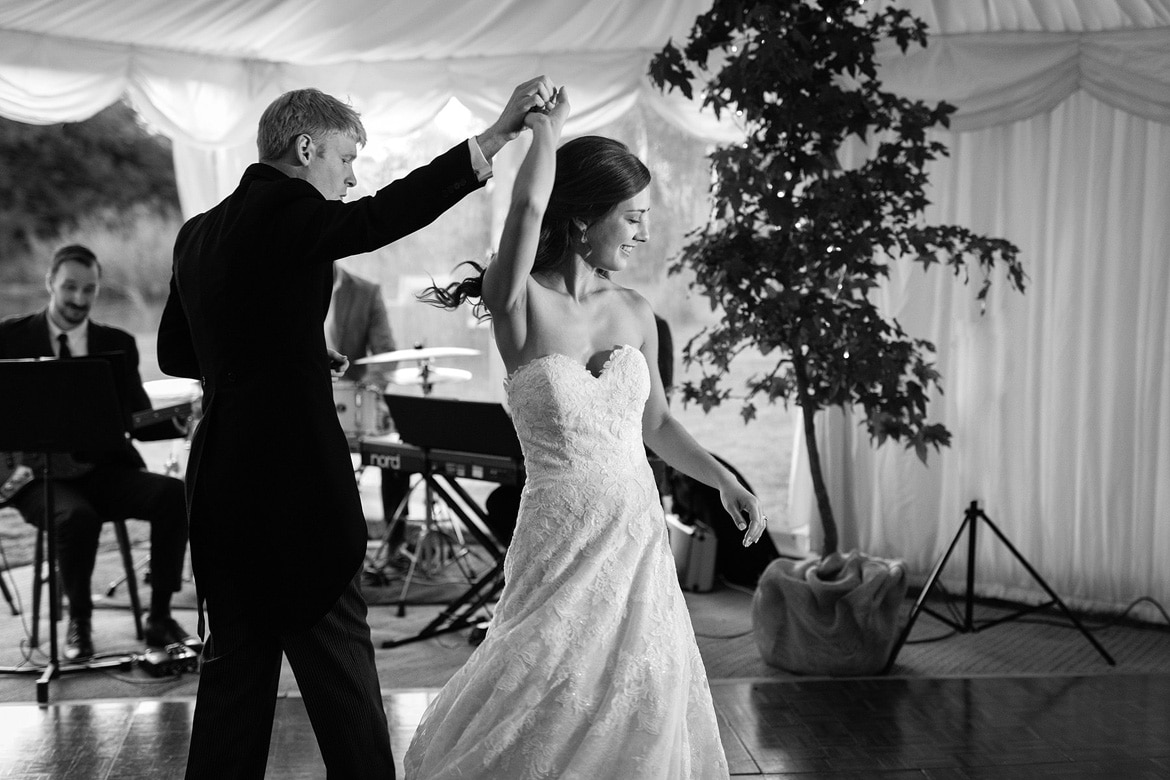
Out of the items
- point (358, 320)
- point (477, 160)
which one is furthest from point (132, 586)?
point (477, 160)

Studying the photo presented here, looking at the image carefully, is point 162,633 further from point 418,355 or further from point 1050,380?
point 1050,380

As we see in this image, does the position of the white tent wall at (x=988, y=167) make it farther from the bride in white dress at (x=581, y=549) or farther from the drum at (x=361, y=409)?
the bride in white dress at (x=581, y=549)

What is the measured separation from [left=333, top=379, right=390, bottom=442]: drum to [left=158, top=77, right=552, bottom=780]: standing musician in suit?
9.93 feet

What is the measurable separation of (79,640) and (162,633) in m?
0.31

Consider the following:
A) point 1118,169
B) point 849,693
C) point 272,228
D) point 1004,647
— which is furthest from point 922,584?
point 272,228

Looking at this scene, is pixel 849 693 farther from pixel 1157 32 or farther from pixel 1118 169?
pixel 1157 32

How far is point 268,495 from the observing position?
2160mm

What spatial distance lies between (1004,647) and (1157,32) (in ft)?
8.63

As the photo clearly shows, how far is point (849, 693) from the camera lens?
156 inches

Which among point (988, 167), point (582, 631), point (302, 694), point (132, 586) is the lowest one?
point (132, 586)

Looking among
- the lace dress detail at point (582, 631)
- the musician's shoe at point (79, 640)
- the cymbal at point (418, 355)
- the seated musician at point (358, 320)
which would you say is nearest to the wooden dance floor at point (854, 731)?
the musician's shoe at point (79, 640)

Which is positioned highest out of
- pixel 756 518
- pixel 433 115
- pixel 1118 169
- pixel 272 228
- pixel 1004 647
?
pixel 433 115

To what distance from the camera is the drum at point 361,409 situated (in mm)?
5277

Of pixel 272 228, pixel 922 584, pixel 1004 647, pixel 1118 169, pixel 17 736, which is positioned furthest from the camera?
pixel 922 584
